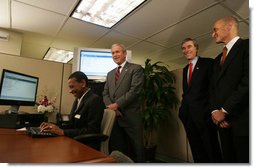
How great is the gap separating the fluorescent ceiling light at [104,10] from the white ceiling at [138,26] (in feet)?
0.29

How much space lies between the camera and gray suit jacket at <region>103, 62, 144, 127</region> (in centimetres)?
172

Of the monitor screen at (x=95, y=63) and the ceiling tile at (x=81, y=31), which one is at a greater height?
the ceiling tile at (x=81, y=31)

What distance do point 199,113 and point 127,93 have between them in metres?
0.67

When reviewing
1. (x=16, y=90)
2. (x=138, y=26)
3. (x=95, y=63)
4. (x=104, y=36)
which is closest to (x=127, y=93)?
(x=95, y=63)

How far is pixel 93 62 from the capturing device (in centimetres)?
239

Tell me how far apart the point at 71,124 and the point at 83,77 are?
0.37 m

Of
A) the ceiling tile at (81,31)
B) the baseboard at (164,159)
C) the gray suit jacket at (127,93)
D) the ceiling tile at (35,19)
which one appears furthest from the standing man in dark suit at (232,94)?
the ceiling tile at (35,19)

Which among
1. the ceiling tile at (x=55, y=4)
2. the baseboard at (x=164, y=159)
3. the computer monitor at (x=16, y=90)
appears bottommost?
the baseboard at (x=164, y=159)

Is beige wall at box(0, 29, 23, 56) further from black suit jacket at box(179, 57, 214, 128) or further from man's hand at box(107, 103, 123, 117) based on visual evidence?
black suit jacket at box(179, 57, 214, 128)

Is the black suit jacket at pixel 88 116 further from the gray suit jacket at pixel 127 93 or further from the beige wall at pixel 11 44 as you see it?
the beige wall at pixel 11 44

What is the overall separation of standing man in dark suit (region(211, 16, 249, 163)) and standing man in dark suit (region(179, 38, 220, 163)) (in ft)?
0.53

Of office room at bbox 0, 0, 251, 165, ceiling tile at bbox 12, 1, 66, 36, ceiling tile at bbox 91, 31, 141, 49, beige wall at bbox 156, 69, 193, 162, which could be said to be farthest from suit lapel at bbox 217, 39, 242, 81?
ceiling tile at bbox 12, 1, 66, 36

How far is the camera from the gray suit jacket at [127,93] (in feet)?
5.63

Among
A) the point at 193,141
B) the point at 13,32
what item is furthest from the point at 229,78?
the point at 13,32
